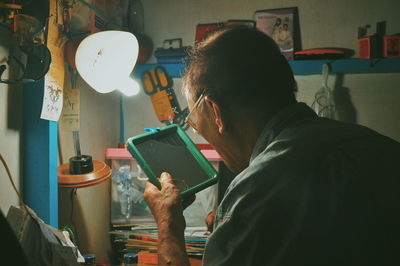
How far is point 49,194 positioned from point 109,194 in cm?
73

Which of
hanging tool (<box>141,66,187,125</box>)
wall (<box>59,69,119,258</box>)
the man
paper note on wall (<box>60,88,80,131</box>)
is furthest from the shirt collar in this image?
hanging tool (<box>141,66,187,125</box>)

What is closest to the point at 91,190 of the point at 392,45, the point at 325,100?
the point at 325,100

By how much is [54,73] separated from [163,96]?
36.6 inches

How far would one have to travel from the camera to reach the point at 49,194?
1044 mm

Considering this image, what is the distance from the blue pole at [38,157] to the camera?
1024 millimetres

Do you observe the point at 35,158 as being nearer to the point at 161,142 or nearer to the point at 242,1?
the point at 161,142

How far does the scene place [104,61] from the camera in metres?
1.11

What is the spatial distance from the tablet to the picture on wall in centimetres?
91

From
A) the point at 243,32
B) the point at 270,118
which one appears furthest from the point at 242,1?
the point at 270,118

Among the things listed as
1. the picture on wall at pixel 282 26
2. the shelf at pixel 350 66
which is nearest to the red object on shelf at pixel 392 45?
the shelf at pixel 350 66

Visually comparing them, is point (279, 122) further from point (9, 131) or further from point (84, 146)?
point (84, 146)

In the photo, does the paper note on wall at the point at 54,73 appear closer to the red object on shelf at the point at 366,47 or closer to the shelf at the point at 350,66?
the shelf at the point at 350,66

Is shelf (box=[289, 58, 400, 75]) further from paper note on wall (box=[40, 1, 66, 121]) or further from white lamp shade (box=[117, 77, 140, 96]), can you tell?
paper note on wall (box=[40, 1, 66, 121])

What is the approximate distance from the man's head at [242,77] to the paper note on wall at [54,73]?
47 cm
